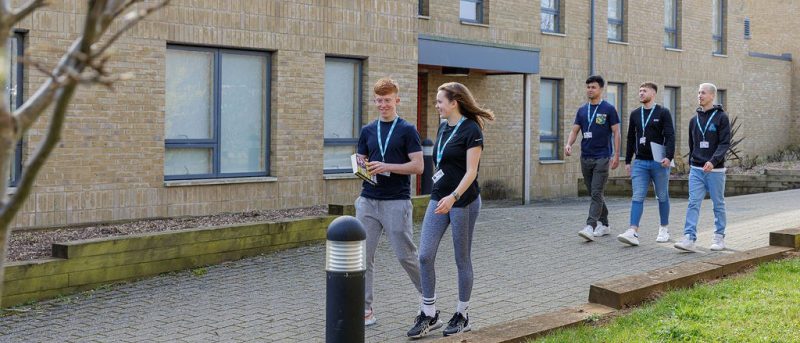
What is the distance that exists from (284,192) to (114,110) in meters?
3.03

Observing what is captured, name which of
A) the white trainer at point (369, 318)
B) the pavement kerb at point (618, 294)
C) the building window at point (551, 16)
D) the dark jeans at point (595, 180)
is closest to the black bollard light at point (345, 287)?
the pavement kerb at point (618, 294)

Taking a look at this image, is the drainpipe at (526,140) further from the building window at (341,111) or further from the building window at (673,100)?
the building window at (673,100)

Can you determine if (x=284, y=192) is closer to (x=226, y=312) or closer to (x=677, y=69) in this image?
(x=226, y=312)

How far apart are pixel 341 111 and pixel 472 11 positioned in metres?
6.19

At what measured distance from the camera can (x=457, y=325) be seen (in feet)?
23.1

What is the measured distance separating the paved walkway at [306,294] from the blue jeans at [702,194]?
1.12 feet

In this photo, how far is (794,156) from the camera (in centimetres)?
3172

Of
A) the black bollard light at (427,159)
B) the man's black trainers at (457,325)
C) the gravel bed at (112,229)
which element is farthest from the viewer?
the black bollard light at (427,159)

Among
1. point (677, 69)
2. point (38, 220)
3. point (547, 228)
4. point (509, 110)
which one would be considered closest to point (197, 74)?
point (38, 220)

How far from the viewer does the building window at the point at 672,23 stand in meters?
26.0

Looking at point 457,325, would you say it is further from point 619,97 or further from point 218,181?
point 619,97

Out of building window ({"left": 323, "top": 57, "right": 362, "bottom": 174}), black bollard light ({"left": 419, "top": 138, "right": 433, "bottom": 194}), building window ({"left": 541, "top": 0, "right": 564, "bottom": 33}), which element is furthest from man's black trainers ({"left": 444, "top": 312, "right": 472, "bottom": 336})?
building window ({"left": 541, "top": 0, "right": 564, "bottom": 33})

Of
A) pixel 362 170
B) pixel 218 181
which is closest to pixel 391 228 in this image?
pixel 362 170

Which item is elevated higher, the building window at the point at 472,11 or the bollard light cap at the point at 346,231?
the building window at the point at 472,11
